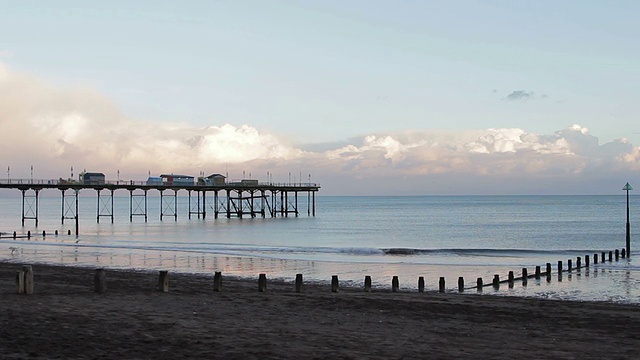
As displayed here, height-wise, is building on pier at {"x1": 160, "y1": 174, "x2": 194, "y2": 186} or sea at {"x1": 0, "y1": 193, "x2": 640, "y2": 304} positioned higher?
building on pier at {"x1": 160, "y1": 174, "x2": 194, "y2": 186}

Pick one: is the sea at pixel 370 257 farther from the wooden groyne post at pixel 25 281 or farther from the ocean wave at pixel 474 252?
the wooden groyne post at pixel 25 281

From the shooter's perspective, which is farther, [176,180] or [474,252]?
[176,180]

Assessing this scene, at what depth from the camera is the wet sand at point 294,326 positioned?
12680mm

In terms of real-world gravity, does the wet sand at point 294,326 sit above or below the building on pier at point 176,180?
below

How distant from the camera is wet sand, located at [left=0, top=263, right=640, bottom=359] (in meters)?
12.7

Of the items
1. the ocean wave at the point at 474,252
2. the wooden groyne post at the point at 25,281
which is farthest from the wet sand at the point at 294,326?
the ocean wave at the point at 474,252

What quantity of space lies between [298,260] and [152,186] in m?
56.5

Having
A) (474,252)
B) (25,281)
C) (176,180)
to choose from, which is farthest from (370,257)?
(176,180)

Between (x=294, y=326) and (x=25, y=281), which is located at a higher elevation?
(x=25, y=281)

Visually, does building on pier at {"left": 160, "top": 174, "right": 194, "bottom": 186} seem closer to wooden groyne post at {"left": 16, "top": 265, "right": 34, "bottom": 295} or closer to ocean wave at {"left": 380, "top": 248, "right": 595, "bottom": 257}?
ocean wave at {"left": 380, "top": 248, "right": 595, "bottom": 257}

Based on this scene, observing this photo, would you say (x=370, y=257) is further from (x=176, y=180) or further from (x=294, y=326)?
(x=176, y=180)

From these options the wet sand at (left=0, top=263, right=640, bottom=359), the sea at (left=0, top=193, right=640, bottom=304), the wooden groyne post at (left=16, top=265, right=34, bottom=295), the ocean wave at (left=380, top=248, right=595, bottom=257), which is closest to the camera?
the wet sand at (left=0, top=263, right=640, bottom=359)

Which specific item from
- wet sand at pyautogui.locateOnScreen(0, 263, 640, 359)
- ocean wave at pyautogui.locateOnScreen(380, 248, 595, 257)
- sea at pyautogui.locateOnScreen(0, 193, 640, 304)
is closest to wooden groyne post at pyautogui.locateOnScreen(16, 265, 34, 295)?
wet sand at pyautogui.locateOnScreen(0, 263, 640, 359)

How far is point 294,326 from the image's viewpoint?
620 inches
